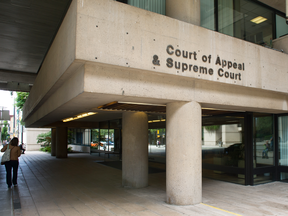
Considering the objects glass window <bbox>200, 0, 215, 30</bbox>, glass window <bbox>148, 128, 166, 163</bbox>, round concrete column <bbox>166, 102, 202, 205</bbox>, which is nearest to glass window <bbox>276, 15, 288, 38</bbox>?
glass window <bbox>200, 0, 215, 30</bbox>

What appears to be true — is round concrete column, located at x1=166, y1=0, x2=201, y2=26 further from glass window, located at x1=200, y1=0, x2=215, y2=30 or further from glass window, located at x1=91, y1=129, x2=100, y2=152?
glass window, located at x1=91, y1=129, x2=100, y2=152

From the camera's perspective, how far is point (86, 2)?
17.1ft

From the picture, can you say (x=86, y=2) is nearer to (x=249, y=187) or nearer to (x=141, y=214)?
(x=141, y=214)

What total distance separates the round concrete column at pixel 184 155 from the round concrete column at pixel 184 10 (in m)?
2.71

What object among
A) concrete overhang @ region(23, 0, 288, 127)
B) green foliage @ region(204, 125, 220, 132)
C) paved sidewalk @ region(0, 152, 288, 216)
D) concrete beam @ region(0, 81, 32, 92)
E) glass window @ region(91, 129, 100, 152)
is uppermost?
concrete beam @ region(0, 81, 32, 92)

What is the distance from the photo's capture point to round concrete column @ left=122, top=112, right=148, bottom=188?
9.27 m

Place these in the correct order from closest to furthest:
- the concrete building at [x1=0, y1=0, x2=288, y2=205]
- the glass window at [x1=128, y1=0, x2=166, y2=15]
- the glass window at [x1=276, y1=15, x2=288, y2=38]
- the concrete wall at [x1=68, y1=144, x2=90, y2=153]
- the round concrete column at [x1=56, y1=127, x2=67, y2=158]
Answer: the concrete building at [x1=0, y1=0, x2=288, y2=205] → the glass window at [x1=128, y1=0, x2=166, y2=15] → the glass window at [x1=276, y1=15, x2=288, y2=38] → the round concrete column at [x1=56, y1=127, x2=67, y2=158] → the concrete wall at [x1=68, y1=144, x2=90, y2=153]

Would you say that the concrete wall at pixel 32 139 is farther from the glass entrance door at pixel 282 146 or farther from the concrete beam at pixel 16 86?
the glass entrance door at pixel 282 146

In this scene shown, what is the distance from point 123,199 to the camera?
7629 millimetres

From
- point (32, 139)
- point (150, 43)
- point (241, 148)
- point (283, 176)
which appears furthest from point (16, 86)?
point (283, 176)

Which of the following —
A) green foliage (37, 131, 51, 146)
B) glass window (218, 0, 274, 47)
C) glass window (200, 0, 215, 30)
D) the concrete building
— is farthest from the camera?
green foliage (37, 131, 51, 146)

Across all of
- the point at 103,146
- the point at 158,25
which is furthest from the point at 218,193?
the point at 103,146

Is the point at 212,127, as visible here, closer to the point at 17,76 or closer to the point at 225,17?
the point at 225,17

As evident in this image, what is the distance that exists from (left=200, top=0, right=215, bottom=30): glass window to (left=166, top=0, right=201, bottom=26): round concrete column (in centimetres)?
85
